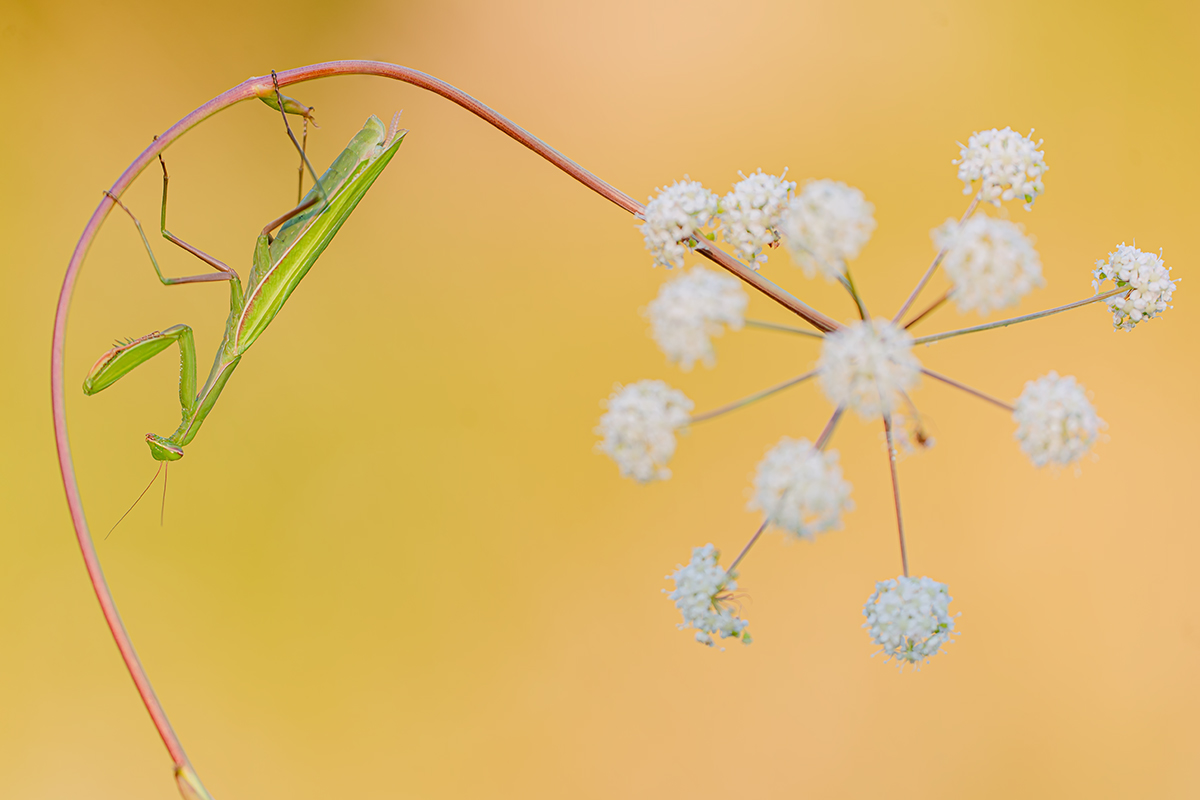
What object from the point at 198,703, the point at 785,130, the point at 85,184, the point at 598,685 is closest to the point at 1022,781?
the point at 598,685

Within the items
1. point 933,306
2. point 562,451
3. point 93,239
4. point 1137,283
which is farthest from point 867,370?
point 562,451

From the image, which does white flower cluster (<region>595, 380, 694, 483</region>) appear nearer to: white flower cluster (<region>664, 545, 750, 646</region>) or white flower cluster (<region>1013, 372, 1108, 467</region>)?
white flower cluster (<region>664, 545, 750, 646</region>)

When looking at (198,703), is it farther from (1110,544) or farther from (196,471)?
(1110,544)

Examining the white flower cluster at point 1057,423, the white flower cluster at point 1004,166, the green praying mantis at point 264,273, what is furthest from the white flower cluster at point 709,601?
the green praying mantis at point 264,273

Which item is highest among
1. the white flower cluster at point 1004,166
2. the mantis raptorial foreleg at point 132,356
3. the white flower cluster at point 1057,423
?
the white flower cluster at point 1004,166

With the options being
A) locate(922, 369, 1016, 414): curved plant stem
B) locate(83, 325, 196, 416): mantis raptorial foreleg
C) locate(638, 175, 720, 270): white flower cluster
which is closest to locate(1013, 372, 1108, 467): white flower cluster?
locate(922, 369, 1016, 414): curved plant stem

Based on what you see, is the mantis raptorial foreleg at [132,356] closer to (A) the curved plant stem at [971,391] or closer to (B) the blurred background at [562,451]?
(A) the curved plant stem at [971,391]
